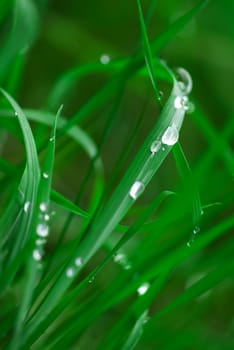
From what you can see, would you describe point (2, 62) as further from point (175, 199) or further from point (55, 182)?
point (55, 182)

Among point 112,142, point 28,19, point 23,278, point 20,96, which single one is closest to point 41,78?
point 20,96

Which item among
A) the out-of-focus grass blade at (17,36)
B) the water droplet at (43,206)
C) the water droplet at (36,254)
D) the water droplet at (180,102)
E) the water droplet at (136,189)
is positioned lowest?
the water droplet at (36,254)

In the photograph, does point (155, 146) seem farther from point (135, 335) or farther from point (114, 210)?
point (135, 335)

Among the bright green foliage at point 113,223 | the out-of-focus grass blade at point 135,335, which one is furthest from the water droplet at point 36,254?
the out-of-focus grass blade at point 135,335

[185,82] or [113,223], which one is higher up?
[185,82]

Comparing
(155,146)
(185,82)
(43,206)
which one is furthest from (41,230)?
(185,82)

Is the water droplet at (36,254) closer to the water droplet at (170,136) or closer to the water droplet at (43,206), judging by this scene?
the water droplet at (43,206)
